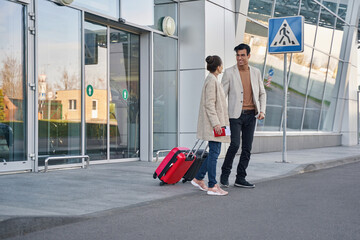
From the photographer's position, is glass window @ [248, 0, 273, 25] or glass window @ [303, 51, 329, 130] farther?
glass window @ [303, 51, 329, 130]

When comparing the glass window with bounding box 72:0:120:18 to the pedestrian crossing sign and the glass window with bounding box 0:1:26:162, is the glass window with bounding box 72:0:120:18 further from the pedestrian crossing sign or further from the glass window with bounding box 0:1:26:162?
the pedestrian crossing sign

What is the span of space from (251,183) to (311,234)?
3.57m

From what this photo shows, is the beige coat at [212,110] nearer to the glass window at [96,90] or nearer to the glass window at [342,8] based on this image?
the glass window at [96,90]

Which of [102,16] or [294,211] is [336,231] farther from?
[102,16]

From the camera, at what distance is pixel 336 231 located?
4.46m

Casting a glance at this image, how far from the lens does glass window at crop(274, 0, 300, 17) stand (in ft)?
53.3

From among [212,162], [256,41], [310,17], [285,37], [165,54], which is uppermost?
[310,17]

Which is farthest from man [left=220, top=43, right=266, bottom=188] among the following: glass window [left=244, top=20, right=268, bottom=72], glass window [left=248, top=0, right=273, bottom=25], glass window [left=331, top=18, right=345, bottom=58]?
glass window [left=331, top=18, right=345, bottom=58]

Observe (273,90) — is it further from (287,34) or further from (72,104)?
(72,104)

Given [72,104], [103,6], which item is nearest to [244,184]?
[72,104]

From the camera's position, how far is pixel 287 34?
430 inches

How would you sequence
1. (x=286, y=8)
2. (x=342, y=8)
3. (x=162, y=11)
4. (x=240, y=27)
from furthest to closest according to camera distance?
(x=342, y=8) → (x=286, y=8) → (x=240, y=27) → (x=162, y=11)

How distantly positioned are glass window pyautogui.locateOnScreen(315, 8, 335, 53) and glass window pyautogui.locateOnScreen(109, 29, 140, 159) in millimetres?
10437

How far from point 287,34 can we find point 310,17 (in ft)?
27.9
